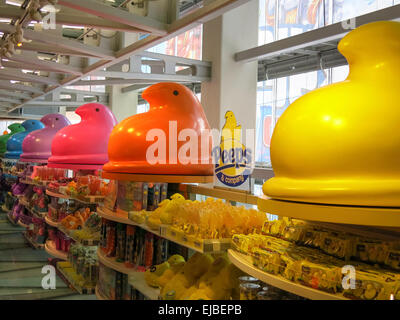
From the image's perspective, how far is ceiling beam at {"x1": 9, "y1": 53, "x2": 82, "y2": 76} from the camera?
4.56 metres

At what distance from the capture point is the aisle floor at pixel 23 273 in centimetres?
608

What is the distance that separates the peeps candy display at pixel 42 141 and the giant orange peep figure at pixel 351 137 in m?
3.95

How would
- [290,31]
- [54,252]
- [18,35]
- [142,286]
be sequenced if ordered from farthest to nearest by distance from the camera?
[290,31]
[54,252]
[142,286]
[18,35]

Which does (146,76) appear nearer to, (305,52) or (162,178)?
(305,52)

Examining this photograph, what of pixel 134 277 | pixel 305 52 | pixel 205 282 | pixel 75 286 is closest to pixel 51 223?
pixel 75 286

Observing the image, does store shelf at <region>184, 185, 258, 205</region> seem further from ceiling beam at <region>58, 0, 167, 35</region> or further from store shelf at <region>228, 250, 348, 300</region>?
ceiling beam at <region>58, 0, 167, 35</region>

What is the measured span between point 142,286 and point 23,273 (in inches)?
181

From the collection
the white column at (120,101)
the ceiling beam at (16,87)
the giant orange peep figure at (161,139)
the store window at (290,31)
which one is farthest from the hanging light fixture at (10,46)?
the white column at (120,101)

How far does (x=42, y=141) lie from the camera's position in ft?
15.9

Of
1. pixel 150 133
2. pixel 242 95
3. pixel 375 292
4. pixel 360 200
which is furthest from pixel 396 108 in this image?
pixel 242 95

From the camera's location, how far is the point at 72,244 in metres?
6.20

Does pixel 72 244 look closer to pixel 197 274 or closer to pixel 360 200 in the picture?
pixel 197 274

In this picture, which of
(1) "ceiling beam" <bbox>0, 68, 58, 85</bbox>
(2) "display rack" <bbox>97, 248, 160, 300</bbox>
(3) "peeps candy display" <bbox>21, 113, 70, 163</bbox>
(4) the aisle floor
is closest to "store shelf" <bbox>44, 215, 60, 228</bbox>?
(4) the aisle floor
